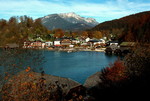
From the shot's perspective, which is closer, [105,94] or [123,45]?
[105,94]

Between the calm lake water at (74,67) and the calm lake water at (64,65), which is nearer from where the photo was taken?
the calm lake water at (64,65)

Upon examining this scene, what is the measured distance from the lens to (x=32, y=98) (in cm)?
327

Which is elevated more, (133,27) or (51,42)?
(133,27)

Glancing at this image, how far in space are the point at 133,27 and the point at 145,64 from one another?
3493 cm

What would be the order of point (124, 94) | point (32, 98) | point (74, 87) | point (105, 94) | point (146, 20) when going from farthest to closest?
point (146, 20)
point (74, 87)
point (105, 94)
point (124, 94)
point (32, 98)

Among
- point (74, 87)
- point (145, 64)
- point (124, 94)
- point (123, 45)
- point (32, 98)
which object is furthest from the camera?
point (123, 45)

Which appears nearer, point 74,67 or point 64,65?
point 74,67

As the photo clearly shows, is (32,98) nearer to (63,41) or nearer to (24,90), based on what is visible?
(24,90)

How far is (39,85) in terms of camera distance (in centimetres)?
342

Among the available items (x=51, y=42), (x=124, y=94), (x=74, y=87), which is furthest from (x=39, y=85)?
(x=51, y=42)

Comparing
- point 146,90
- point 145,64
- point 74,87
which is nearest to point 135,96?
point 146,90

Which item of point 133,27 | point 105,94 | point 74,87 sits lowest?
point 74,87

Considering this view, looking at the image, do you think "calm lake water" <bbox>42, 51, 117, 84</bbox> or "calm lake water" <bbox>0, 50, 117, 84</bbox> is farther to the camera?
"calm lake water" <bbox>42, 51, 117, 84</bbox>

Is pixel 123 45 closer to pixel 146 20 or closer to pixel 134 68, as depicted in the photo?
pixel 146 20
